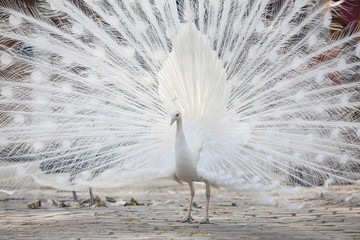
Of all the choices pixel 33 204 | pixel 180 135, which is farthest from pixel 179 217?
pixel 33 204

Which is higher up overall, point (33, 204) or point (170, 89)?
point (170, 89)

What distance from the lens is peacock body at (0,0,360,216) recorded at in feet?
16.3

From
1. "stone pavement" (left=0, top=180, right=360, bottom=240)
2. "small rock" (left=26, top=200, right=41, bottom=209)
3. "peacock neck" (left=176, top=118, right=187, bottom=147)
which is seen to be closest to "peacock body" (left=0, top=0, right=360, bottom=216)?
"peacock neck" (left=176, top=118, right=187, bottom=147)

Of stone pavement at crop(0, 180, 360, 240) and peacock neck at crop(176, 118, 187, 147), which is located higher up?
peacock neck at crop(176, 118, 187, 147)

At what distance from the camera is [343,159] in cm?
485

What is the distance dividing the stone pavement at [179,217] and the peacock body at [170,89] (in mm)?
401

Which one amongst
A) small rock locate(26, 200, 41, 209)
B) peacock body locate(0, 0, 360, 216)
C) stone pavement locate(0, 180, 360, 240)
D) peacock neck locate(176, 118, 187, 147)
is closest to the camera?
stone pavement locate(0, 180, 360, 240)

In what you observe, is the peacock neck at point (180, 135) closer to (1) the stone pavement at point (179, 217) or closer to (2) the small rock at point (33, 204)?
(1) the stone pavement at point (179, 217)

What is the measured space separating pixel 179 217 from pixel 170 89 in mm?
1378

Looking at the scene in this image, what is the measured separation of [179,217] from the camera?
555cm

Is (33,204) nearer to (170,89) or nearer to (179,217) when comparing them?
(179,217)

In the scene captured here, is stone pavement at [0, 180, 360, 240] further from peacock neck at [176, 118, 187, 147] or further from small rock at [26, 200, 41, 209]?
peacock neck at [176, 118, 187, 147]

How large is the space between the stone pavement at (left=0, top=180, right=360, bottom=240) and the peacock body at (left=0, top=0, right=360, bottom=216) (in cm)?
40

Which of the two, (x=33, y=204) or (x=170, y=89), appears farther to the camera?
(x=33, y=204)
